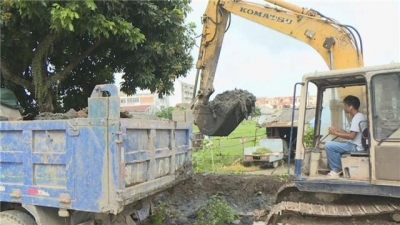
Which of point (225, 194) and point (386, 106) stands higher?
point (386, 106)

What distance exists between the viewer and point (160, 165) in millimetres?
4461

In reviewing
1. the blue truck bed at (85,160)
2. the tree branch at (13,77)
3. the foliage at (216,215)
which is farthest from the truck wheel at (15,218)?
the tree branch at (13,77)

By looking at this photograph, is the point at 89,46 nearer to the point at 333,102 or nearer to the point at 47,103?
the point at 47,103

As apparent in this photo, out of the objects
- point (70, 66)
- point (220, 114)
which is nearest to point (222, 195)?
point (220, 114)

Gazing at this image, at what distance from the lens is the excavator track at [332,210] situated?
→ 377 cm

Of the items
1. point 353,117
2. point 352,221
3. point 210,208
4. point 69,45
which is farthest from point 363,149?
point 69,45

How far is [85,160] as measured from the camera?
11.6ft

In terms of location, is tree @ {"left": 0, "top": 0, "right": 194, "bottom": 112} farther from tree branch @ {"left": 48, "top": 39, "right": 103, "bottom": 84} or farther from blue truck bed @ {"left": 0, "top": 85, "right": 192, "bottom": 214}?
blue truck bed @ {"left": 0, "top": 85, "right": 192, "bottom": 214}

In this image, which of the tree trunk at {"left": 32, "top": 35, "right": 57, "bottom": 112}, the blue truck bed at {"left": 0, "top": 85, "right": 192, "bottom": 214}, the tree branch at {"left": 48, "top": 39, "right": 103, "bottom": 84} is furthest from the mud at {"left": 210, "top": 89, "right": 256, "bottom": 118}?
the tree trunk at {"left": 32, "top": 35, "right": 57, "bottom": 112}

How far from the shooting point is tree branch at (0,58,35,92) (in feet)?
24.1

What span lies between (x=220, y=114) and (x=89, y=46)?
3500 millimetres

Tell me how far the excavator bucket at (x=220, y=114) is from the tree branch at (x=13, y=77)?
367 cm

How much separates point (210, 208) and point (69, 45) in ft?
15.5

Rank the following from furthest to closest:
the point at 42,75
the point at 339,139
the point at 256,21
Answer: the point at 42,75 → the point at 256,21 → the point at 339,139
